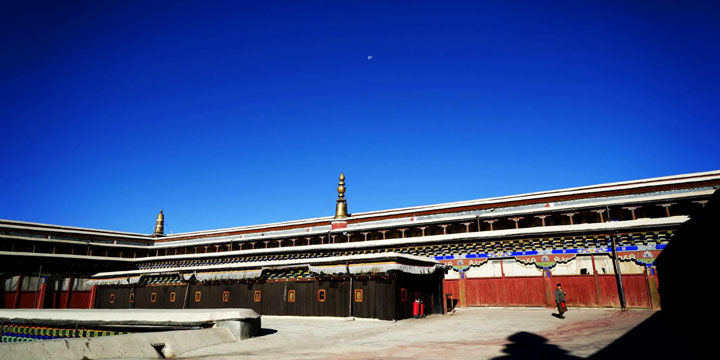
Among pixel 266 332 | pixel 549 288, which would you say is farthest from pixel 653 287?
pixel 266 332

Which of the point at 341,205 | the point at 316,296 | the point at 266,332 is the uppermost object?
the point at 341,205

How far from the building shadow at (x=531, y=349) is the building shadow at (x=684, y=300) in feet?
2.24

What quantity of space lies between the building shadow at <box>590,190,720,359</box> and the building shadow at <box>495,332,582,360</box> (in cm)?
68

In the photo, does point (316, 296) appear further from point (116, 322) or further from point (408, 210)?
point (408, 210)

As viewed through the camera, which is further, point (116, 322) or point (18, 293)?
point (18, 293)

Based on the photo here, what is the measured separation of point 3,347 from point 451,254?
71.0 feet

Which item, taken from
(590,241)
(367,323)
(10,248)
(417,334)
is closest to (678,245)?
(590,241)

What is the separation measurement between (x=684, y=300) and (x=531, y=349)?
10.6 metres

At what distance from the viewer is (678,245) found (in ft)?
52.6

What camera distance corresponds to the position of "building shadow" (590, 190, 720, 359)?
850cm

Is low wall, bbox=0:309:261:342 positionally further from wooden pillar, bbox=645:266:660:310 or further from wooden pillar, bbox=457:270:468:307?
wooden pillar, bbox=645:266:660:310

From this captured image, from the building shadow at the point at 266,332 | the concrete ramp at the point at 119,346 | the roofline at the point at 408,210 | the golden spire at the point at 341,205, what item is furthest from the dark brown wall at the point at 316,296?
the golden spire at the point at 341,205

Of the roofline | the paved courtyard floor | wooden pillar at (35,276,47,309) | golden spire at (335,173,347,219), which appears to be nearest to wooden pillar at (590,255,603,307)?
the paved courtyard floor

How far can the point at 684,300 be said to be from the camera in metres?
15.7
